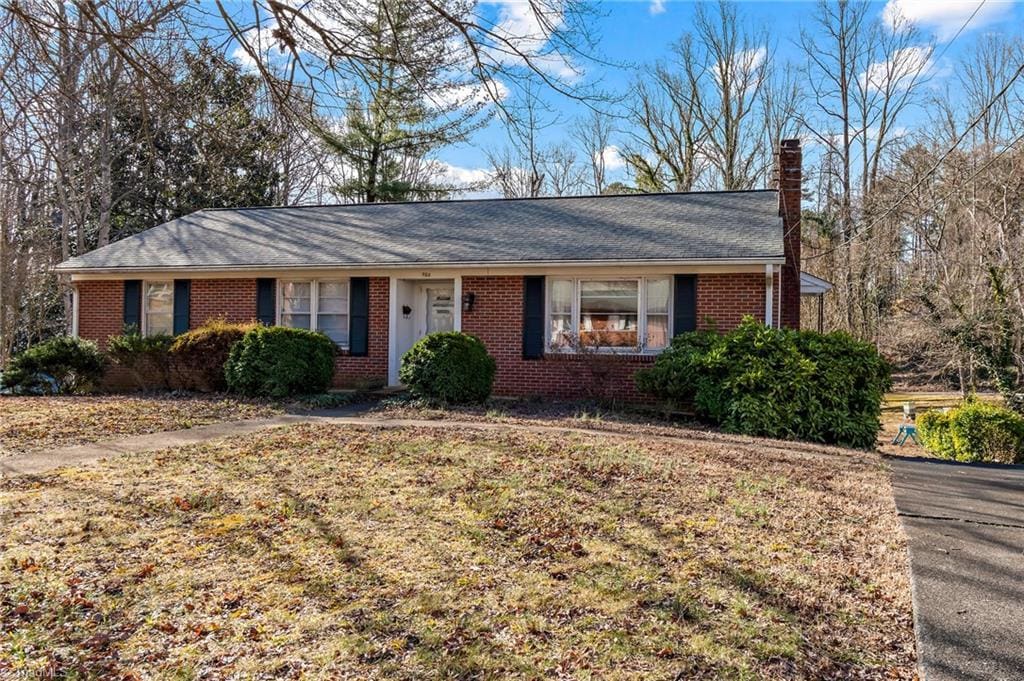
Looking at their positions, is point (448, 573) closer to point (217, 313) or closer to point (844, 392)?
point (844, 392)

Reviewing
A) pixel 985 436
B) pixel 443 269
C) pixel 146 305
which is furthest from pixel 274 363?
pixel 985 436

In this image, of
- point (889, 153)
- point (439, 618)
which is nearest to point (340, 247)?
point (439, 618)

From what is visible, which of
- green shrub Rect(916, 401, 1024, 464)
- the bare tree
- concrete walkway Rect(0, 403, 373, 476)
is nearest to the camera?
concrete walkway Rect(0, 403, 373, 476)

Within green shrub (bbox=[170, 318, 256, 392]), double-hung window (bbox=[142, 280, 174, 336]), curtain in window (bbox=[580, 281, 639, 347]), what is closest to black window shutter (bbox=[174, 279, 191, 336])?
double-hung window (bbox=[142, 280, 174, 336])

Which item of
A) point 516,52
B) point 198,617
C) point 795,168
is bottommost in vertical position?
point 198,617

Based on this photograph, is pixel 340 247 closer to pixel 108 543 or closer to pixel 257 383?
pixel 257 383

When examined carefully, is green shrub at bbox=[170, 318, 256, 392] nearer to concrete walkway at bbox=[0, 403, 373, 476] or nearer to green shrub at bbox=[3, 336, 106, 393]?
green shrub at bbox=[3, 336, 106, 393]

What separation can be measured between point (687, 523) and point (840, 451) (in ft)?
16.7

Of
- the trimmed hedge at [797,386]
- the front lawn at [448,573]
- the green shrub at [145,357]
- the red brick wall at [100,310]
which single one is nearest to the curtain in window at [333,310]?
the green shrub at [145,357]

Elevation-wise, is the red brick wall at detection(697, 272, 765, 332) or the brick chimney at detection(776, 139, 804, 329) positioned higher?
the brick chimney at detection(776, 139, 804, 329)

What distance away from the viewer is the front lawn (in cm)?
336

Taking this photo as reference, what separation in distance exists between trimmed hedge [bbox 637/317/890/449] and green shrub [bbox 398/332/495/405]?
378 cm

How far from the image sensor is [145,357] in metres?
13.8

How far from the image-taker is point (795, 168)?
49.7 ft
